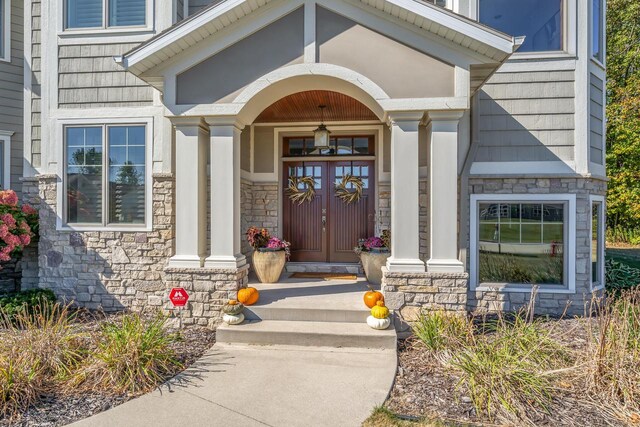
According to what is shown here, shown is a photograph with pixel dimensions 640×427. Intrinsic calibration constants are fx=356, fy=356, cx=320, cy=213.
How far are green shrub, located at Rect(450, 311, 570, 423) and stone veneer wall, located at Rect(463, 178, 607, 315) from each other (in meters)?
1.68

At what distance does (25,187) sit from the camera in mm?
5945

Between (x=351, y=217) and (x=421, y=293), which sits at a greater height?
(x=351, y=217)

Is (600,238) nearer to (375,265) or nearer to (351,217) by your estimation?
(375,265)

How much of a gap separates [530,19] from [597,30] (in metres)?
1.29

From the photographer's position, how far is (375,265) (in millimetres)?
5727

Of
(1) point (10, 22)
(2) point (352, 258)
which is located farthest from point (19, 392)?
(1) point (10, 22)

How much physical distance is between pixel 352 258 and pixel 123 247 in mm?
3955

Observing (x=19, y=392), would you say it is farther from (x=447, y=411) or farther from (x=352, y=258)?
(x=352, y=258)

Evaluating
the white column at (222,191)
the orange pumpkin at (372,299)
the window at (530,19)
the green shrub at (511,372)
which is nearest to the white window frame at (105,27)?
the white column at (222,191)

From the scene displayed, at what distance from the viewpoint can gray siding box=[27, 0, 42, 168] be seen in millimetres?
5867

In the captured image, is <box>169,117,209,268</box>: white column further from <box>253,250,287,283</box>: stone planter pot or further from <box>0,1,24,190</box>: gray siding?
<box>0,1,24,190</box>: gray siding

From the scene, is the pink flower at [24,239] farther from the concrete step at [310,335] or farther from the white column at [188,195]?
the concrete step at [310,335]

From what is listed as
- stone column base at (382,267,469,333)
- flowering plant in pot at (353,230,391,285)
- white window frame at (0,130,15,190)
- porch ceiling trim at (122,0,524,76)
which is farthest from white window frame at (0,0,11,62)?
stone column base at (382,267,469,333)

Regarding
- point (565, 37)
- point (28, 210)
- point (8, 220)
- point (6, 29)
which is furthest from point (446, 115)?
point (6, 29)
